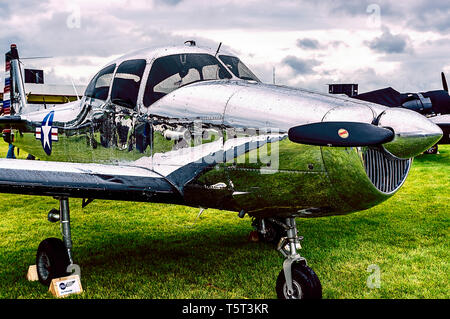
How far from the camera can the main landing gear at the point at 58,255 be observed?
17.3 feet

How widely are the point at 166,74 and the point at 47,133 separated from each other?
9.31ft

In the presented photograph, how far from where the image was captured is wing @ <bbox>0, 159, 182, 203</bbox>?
461 cm

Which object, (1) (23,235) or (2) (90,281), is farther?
(1) (23,235)

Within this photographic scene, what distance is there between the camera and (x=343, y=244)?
23.1 feet

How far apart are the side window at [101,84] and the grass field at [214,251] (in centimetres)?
216

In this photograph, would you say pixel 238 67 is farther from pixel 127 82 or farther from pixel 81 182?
pixel 81 182

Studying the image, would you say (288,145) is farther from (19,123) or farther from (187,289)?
(19,123)

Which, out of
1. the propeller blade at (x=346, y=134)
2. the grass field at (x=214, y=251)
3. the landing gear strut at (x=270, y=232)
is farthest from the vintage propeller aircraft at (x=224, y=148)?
the landing gear strut at (x=270, y=232)

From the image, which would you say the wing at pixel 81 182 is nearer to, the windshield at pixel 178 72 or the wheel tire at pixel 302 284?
the windshield at pixel 178 72

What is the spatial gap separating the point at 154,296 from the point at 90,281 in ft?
3.06

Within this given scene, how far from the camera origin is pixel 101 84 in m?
5.79

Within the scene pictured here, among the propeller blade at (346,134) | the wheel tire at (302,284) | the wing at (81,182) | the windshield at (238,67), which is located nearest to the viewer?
the propeller blade at (346,134)

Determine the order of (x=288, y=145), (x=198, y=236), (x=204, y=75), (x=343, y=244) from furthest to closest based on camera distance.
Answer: (x=198, y=236) → (x=343, y=244) → (x=204, y=75) → (x=288, y=145)
